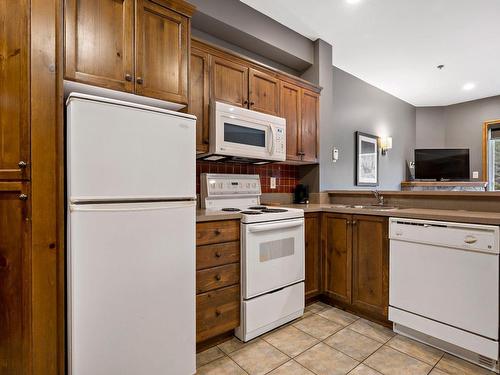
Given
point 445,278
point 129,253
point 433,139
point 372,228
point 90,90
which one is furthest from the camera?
point 433,139

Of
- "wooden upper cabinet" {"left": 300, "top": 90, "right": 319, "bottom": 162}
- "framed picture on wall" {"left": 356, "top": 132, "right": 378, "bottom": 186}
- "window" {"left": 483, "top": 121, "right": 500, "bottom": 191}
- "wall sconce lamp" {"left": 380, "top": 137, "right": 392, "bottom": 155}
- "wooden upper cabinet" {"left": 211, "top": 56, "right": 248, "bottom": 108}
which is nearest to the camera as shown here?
"wooden upper cabinet" {"left": 211, "top": 56, "right": 248, "bottom": 108}

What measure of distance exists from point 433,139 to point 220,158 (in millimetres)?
5422

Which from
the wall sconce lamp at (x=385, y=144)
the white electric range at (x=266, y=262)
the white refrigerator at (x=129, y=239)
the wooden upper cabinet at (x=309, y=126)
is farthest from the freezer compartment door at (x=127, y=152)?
the wall sconce lamp at (x=385, y=144)

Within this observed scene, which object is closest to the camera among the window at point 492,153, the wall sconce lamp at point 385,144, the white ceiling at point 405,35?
the white ceiling at point 405,35

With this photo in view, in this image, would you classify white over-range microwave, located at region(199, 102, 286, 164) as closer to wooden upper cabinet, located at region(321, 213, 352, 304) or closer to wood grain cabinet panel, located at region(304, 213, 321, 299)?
wood grain cabinet panel, located at region(304, 213, 321, 299)

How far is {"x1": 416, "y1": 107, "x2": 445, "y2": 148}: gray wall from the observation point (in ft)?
18.9

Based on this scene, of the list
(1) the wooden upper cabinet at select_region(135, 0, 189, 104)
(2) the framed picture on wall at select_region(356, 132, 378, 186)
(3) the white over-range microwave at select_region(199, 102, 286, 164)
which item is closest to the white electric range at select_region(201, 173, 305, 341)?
(3) the white over-range microwave at select_region(199, 102, 286, 164)

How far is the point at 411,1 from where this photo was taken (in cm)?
249

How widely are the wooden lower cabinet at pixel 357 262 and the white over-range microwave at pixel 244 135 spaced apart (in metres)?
0.84

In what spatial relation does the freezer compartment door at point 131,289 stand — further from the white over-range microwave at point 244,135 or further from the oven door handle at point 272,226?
the white over-range microwave at point 244,135

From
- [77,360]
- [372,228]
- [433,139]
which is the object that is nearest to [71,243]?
[77,360]

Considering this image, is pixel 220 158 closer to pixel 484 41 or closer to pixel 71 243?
pixel 71 243

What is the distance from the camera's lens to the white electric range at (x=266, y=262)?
196 centimetres

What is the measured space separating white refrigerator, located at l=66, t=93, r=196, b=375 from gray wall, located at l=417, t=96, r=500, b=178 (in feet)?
19.8
